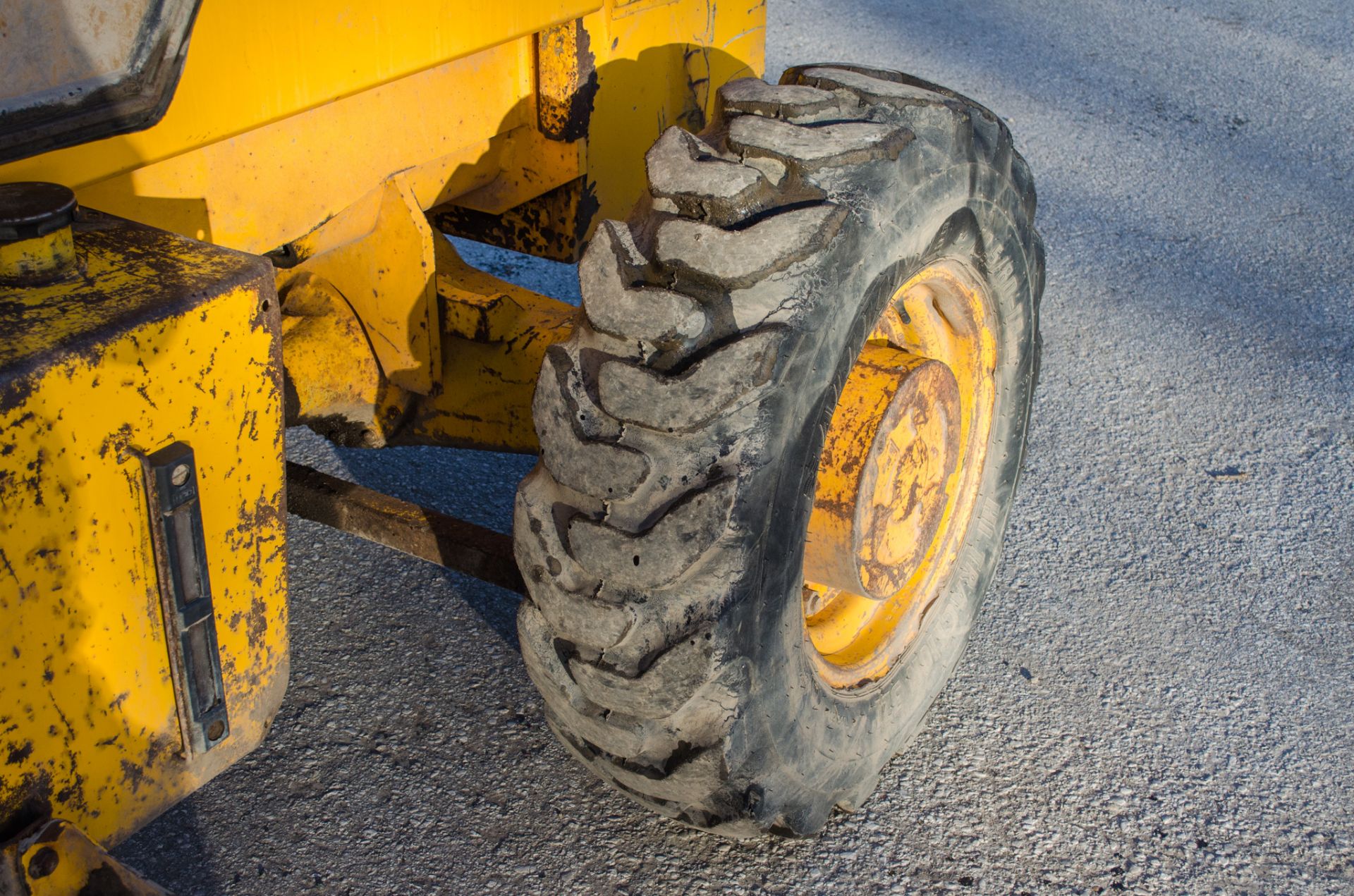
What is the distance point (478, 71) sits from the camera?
68.6 inches

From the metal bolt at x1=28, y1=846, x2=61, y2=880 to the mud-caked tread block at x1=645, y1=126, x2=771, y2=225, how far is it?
921 mm

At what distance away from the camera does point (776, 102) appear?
156 centimetres

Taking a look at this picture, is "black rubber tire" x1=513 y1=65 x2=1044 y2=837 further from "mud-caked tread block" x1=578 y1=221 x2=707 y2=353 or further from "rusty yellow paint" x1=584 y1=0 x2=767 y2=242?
"rusty yellow paint" x1=584 y1=0 x2=767 y2=242

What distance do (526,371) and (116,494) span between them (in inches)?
33.9

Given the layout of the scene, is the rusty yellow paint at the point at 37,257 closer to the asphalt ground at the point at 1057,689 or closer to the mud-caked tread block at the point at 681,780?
the mud-caked tread block at the point at 681,780

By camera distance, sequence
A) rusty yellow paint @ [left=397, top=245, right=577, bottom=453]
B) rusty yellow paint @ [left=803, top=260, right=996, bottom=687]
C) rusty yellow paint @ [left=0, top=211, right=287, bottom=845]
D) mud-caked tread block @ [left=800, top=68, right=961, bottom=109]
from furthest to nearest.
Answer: rusty yellow paint @ [left=397, top=245, right=577, bottom=453] < rusty yellow paint @ [left=803, top=260, right=996, bottom=687] < mud-caked tread block @ [left=800, top=68, right=961, bottom=109] < rusty yellow paint @ [left=0, top=211, right=287, bottom=845]

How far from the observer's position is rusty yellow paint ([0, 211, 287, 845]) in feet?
3.52

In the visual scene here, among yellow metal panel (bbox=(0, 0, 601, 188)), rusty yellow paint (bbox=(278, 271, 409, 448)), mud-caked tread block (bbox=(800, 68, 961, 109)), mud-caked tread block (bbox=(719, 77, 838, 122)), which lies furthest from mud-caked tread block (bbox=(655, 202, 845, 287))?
rusty yellow paint (bbox=(278, 271, 409, 448))

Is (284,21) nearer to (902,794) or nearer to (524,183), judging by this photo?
(524,183)

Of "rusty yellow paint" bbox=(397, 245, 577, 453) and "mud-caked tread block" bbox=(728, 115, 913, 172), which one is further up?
"mud-caked tread block" bbox=(728, 115, 913, 172)

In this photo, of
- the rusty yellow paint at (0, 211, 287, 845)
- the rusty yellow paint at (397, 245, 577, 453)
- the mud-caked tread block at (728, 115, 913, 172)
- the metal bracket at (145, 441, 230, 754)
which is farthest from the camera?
the rusty yellow paint at (397, 245, 577, 453)

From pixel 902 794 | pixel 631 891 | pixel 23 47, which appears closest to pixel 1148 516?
pixel 902 794

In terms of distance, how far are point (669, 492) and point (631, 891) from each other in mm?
793

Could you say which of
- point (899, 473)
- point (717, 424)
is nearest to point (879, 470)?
point (899, 473)
